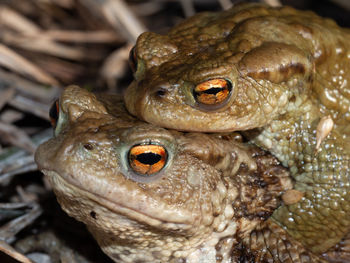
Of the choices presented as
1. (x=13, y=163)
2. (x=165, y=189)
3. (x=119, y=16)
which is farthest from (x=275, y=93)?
(x=119, y=16)

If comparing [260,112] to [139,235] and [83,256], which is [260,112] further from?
→ [83,256]

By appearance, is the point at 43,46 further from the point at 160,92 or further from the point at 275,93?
the point at 275,93

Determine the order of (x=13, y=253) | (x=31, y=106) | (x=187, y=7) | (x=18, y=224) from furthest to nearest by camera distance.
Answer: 1. (x=187, y=7)
2. (x=31, y=106)
3. (x=18, y=224)
4. (x=13, y=253)

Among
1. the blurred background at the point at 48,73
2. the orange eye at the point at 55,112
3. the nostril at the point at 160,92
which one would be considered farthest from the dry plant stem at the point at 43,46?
the nostril at the point at 160,92

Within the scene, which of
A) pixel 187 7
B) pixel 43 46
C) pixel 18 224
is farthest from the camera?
pixel 187 7

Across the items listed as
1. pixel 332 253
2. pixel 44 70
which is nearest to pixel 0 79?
pixel 44 70
